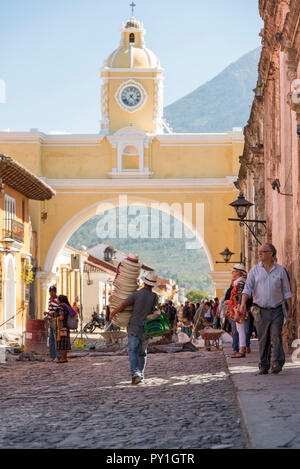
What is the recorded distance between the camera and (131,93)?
44031mm

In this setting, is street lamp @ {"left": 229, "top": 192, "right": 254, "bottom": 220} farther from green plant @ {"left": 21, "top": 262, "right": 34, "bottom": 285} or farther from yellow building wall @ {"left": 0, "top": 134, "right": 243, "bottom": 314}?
yellow building wall @ {"left": 0, "top": 134, "right": 243, "bottom": 314}

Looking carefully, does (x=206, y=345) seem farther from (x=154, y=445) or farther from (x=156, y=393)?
(x=154, y=445)

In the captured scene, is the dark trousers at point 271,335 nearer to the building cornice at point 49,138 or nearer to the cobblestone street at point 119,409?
the cobblestone street at point 119,409

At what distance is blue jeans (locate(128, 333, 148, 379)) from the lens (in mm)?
10742

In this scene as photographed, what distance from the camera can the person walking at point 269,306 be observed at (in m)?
9.86

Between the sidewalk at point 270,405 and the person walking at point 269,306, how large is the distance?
0.23 m

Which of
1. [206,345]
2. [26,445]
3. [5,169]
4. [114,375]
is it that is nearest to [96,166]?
[5,169]

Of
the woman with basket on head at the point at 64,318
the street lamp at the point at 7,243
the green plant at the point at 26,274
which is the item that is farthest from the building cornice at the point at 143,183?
the woman with basket on head at the point at 64,318

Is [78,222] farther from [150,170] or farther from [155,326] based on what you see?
[155,326]

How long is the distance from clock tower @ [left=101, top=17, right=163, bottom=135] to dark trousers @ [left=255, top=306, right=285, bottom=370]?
112 feet

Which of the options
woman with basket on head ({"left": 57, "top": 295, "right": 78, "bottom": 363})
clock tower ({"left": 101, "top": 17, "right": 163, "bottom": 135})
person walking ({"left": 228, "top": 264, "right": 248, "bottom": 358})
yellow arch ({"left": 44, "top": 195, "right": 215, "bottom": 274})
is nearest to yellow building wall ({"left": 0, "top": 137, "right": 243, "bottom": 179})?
clock tower ({"left": 101, "top": 17, "right": 163, "bottom": 135})

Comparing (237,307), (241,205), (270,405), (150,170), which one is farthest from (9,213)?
(270,405)

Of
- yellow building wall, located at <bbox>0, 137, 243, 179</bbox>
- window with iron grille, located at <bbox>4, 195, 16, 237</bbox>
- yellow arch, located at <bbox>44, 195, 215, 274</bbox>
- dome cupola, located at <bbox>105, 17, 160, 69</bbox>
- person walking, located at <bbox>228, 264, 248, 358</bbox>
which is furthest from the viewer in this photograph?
dome cupola, located at <bbox>105, 17, 160, 69</bbox>

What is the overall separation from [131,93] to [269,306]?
115 feet
